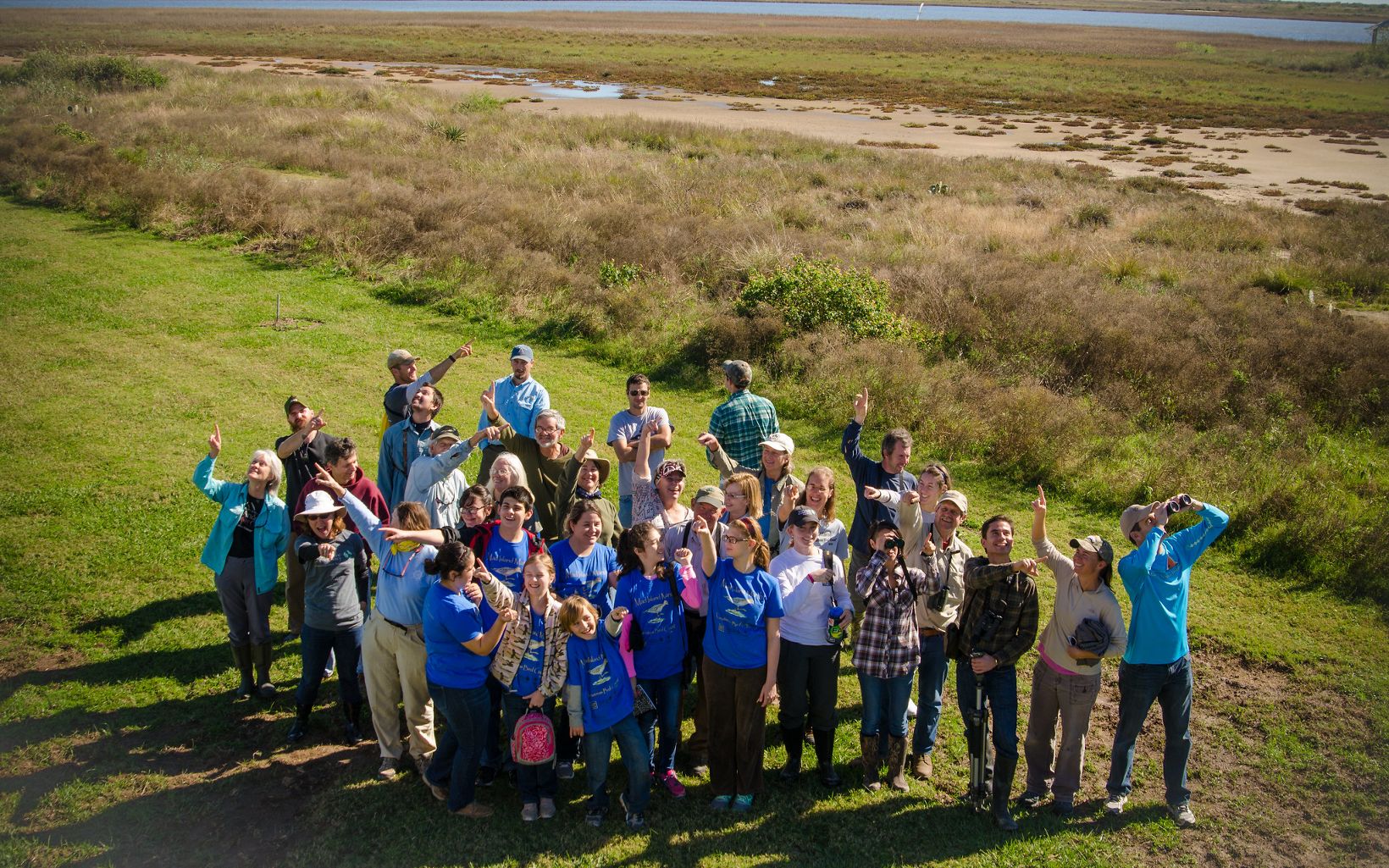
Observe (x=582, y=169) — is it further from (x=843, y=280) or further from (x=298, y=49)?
(x=298, y=49)

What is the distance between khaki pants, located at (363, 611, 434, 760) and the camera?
583cm

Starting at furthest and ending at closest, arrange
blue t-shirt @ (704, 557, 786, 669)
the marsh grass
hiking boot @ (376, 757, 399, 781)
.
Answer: the marsh grass < hiking boot @ (376, 757, 399, 781) < blue t-shirt @ (704, 557, 786, 669)

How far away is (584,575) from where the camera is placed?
5820 mm

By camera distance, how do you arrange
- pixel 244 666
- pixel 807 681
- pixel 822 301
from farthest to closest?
pixel 822 301
pixel 244 666
pixel 807 681

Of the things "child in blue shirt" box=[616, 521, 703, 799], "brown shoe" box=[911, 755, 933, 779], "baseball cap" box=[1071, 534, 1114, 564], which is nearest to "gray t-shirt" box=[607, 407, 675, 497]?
"child in blue shirt" box=[616, 521, 703, 799]

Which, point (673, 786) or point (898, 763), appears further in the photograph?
point (898, 763)

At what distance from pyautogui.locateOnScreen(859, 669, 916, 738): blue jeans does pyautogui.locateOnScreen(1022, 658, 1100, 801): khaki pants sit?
84 cm

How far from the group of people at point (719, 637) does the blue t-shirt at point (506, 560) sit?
0.01m

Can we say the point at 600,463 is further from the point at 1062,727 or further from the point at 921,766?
the point at 1062,727

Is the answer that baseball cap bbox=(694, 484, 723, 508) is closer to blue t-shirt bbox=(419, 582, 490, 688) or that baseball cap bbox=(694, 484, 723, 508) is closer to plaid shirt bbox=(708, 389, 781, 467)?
blue t-shirt bbox=(419, 582, 490, 688)

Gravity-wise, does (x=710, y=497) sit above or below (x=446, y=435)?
below

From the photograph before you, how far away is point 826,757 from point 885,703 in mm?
569

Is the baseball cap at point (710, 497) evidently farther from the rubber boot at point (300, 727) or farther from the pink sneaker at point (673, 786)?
the rubber boot at point (300, 727)

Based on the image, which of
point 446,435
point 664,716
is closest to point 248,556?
point 446,435
